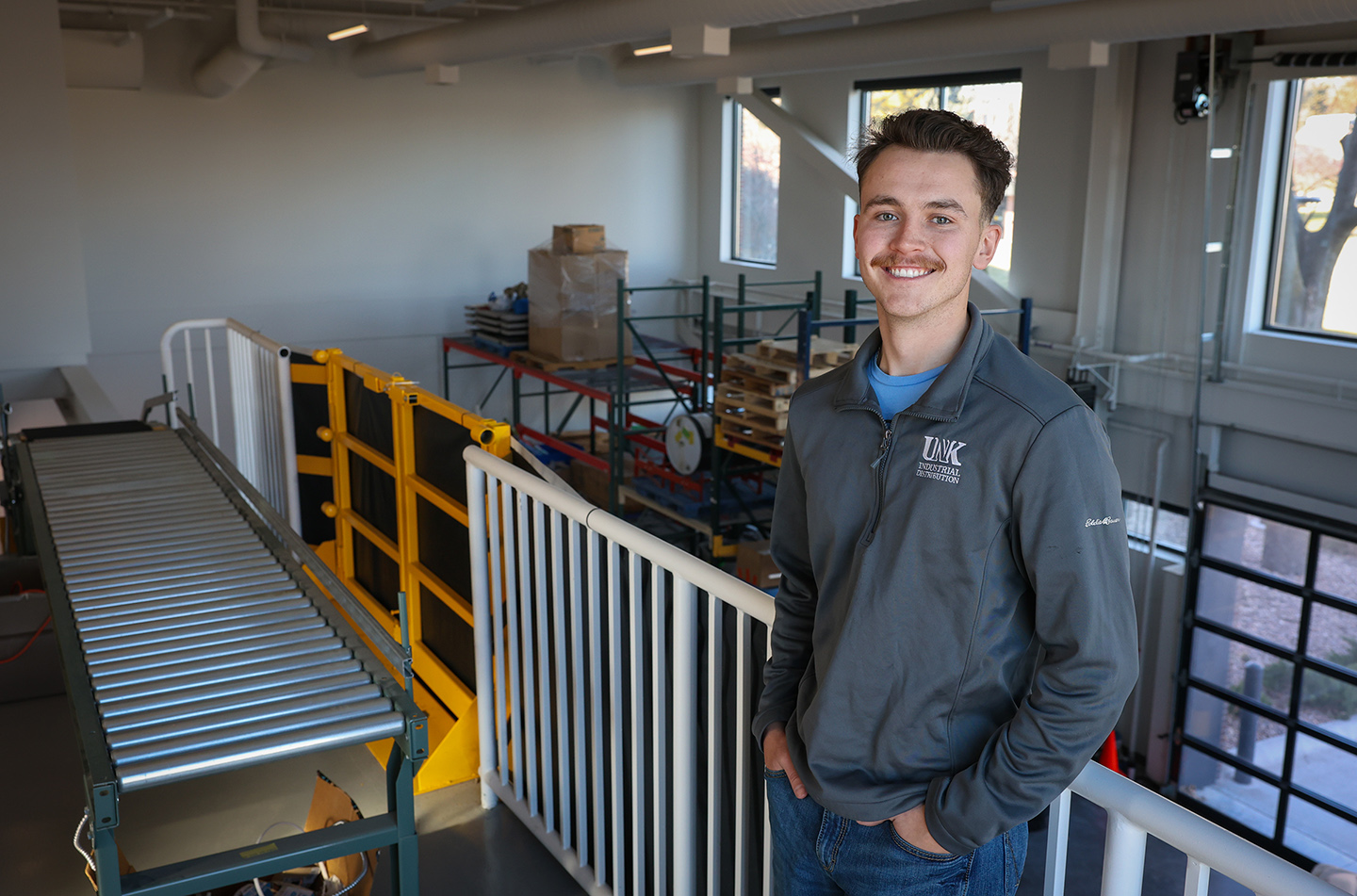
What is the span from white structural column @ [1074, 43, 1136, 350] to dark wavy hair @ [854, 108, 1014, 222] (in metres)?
8.49

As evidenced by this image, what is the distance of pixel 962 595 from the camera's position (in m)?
1.46

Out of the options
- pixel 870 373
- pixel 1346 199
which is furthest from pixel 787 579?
pixel 1346 199

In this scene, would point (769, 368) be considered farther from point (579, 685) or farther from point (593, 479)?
point (579, 685)

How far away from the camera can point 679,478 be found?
9.49 meters

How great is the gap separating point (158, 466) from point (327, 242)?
9565mm

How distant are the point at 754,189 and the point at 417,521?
11000mm

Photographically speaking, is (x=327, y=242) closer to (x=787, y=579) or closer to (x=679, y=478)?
(x=679, y=478)

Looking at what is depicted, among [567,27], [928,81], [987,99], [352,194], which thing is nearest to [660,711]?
[567,27]

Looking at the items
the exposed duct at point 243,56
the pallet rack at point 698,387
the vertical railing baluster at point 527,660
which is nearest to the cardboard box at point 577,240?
the pallet rack at point 698,387

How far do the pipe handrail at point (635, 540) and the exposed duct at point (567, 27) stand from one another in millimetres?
3391

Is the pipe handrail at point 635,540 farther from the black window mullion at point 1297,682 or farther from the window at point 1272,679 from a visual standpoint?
the black window mullion at point 1297,682

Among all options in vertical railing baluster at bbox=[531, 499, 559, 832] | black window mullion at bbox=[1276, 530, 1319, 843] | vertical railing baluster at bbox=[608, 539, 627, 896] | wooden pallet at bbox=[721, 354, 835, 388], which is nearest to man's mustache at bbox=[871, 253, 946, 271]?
vertical railing baluster at bbox=[608, 539, 627, 896]

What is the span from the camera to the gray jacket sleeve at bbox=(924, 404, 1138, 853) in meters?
1.35

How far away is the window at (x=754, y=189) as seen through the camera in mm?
14070
